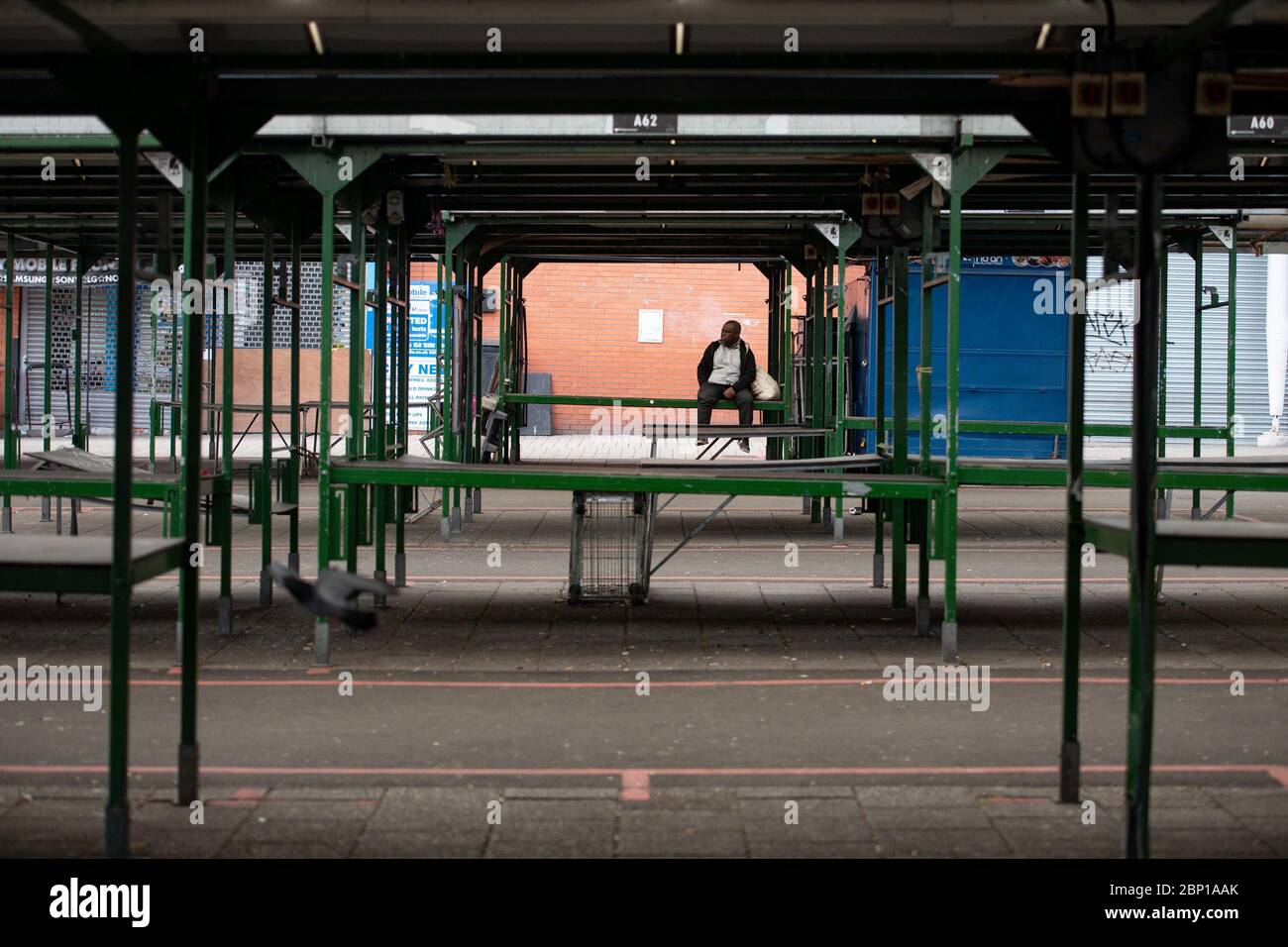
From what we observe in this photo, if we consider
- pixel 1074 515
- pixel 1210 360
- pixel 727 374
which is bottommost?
pixel 1074 515

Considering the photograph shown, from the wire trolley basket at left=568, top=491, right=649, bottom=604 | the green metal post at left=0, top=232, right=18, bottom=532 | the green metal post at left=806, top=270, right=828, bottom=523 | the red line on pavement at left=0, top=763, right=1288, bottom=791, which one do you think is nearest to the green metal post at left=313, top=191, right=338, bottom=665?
the wire trolley basket at left=568, top=491, right=649, bottom=604

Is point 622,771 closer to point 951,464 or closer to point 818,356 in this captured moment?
point 951,464

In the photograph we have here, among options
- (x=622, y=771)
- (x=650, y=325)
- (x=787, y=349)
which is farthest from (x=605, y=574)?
(x=650, y=325)

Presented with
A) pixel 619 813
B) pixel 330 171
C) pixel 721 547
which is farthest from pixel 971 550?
pixel 619 813

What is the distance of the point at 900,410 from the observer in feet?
29.1

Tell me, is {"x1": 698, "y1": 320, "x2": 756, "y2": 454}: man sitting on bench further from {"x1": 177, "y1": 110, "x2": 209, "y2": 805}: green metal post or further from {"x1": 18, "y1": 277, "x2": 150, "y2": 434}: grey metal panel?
{"x1": 18, "y1": 277, "x2": 150, "y2": 434}: grey metal panel

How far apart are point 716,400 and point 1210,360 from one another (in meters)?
14.3

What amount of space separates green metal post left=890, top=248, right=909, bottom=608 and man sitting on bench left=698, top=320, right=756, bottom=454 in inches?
316

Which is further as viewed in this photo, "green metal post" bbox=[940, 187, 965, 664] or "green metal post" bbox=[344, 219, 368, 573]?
"green metal post" bbox=[344, 219, 368, 573]

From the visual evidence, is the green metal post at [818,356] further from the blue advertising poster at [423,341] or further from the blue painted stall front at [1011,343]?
the blue advertising poster at [423,341]

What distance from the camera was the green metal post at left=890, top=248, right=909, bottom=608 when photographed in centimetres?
866

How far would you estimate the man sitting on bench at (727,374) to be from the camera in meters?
17.3

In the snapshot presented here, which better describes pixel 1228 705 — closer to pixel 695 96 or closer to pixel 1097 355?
pixel 695 96

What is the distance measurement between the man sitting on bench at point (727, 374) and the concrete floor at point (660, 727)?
6.74m
